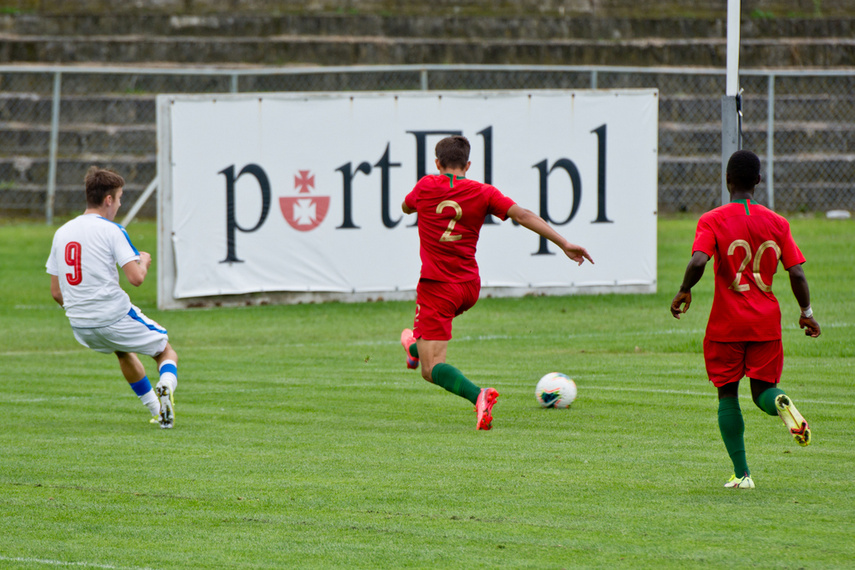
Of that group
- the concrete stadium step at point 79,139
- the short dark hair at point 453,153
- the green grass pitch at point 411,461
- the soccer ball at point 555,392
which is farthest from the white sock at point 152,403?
the concrete stadium step at point 79,139

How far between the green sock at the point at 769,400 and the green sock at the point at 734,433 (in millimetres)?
126

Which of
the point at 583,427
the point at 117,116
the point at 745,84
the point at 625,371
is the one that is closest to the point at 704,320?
the point at 625,371

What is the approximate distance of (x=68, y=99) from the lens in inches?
1030

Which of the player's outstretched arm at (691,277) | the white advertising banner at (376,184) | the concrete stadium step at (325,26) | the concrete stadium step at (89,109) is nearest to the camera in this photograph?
the player's outstretched arm at (691,277)

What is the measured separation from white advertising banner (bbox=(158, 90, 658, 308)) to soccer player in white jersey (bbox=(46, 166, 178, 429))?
24.9ft

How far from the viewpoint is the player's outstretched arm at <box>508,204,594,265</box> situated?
7629mm

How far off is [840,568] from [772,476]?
1842 millimetres

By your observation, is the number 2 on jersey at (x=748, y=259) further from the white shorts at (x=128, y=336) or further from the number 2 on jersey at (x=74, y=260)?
the number 2 on jersey at (x=74, y=260)

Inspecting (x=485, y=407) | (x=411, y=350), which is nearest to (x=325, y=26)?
(x=411, y=350)

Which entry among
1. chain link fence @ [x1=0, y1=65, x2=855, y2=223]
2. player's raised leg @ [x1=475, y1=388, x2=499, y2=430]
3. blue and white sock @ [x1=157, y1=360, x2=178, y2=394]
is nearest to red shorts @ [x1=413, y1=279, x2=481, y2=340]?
player's raised leg @ [x1=475, y1=388, x2=499, y2=430]

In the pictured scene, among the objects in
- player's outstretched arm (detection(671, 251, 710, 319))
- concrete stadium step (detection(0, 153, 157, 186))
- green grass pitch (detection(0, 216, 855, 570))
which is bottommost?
green grass pitch (detection(0, 216, 855, 570))

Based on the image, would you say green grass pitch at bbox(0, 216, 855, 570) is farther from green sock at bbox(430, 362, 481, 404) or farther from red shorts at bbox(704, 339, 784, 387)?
red shorts at bbox(704, 339, 784, 387)

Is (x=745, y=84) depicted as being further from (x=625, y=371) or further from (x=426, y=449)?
(x=426, y=449)

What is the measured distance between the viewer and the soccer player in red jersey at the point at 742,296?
6.32 meters
